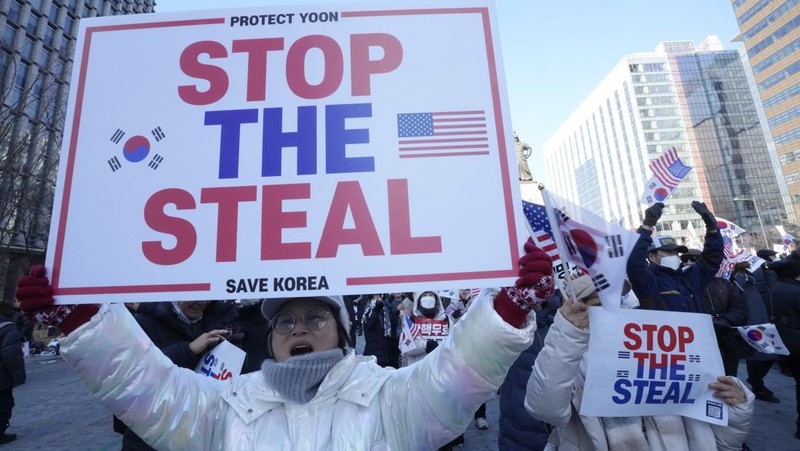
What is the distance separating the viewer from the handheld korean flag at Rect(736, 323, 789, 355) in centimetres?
410

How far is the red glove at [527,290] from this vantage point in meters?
1.39

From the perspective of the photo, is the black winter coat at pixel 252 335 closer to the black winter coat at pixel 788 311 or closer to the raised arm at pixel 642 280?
the raised arm at pixel 642 280

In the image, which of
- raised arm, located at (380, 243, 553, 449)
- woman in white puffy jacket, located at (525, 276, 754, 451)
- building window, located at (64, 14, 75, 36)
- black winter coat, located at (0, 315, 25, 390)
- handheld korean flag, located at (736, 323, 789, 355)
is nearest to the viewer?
raised arm, located at (380, 243, 553, 449)

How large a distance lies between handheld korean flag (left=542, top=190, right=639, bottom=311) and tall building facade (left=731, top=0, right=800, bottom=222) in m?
71.8

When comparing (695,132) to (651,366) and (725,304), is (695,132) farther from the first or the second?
(651,366)

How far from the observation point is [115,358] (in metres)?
1.42

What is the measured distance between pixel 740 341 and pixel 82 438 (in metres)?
8.87

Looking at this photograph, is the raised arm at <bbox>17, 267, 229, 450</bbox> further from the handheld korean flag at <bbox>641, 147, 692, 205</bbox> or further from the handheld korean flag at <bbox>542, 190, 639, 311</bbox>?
the handheld korean flag at <bbox>641, 147, 692, 205</bbox>

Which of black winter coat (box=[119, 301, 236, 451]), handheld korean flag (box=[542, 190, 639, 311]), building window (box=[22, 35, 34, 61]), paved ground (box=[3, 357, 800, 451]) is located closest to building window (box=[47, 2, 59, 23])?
building window (box=[22, 35, 34, 61])

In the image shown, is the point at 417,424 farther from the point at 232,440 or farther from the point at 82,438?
the point at 82,438

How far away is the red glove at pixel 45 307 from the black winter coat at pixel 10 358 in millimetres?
6001

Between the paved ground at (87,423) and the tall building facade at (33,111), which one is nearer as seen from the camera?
the paved ground at (87,423)

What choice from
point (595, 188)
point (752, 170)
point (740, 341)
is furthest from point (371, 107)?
point (595, 188)

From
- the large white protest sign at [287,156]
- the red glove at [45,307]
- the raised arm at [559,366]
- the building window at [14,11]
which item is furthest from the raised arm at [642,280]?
the building window at [14,11]
